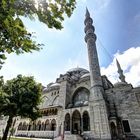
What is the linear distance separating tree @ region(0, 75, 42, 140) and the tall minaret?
8.66m

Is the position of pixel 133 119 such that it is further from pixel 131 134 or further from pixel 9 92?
pixel 9 92

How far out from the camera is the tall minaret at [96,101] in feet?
64.7

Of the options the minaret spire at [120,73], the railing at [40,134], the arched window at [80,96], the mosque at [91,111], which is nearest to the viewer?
the mosque at [91,111]

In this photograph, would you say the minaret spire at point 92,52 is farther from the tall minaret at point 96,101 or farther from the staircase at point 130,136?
the staircase at point 130,136

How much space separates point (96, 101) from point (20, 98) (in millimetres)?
11601

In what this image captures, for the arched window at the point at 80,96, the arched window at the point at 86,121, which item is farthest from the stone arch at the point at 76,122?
the arched window at the point at 80,96

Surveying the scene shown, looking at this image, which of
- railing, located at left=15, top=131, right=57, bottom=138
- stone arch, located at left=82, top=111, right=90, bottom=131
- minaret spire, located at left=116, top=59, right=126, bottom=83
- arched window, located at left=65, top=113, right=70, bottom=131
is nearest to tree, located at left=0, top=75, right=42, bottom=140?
railing, located at left=15, top=131, right=57, bottom=138

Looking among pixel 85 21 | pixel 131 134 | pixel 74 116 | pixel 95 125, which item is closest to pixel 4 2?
pixel 95 125

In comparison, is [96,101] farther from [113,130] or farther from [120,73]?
[120,73]

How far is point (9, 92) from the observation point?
19.2 m

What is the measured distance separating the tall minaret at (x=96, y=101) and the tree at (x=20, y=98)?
8661 mm

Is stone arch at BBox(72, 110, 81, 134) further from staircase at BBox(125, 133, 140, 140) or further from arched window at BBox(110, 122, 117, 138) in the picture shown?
staircase at BBox(125, 133, 140, 140)

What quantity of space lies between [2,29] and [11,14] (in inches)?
37.6

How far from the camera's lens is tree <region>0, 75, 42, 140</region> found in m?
17.7
